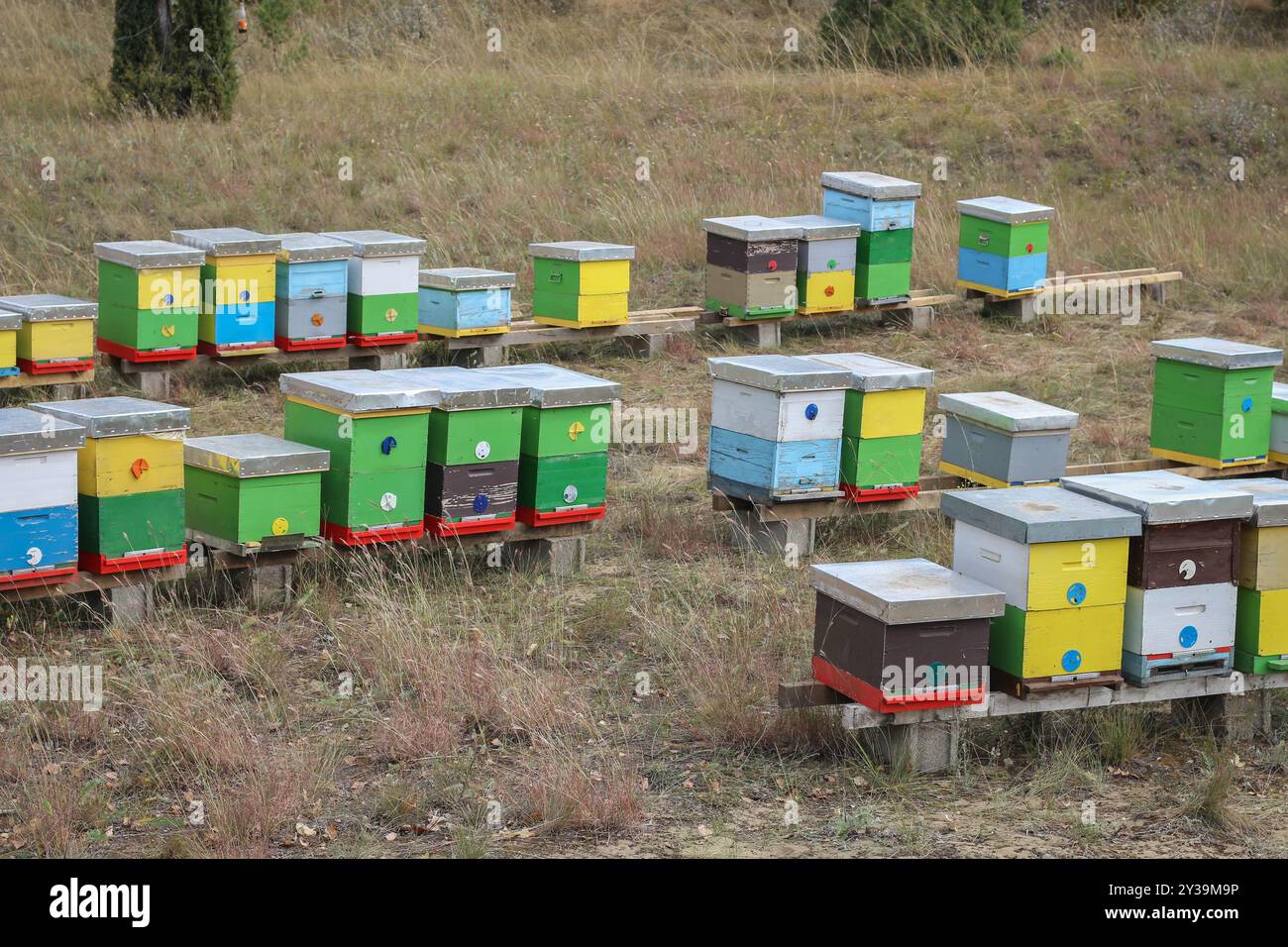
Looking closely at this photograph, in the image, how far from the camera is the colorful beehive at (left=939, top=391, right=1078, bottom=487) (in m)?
7.14

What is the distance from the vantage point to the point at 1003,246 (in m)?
11.8

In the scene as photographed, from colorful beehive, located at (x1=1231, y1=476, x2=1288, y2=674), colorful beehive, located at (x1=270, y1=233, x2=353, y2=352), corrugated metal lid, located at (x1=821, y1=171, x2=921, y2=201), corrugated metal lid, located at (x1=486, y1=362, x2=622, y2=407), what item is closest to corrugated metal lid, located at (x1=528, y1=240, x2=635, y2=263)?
colorful beehive, located at (x1=270, y1=233, x2=353, y2=352)

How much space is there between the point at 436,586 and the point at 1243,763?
3.26m

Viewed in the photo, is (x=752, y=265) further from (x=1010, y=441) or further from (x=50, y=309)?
(x=50, y=309)

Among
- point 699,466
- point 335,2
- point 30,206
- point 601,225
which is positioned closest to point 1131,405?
point 699,466

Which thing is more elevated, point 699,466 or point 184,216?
point 184,216

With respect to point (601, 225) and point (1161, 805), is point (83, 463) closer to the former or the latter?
point (1161, 805)

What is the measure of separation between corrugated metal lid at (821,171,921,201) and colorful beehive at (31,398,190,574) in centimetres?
627

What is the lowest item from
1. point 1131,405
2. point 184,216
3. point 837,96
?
point 1131,405

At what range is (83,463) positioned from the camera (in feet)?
19.7

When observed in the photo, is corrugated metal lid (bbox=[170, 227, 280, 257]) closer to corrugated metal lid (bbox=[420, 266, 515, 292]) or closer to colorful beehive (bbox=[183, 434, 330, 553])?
corrugated metal lid (bbox=[420, 266, 515, 292])

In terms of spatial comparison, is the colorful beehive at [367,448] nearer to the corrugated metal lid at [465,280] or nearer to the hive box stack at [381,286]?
the hive box stack at [381,286]

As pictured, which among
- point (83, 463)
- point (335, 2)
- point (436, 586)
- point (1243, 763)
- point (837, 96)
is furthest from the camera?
point (335, 2)

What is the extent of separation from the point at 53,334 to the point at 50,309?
0.51ft
